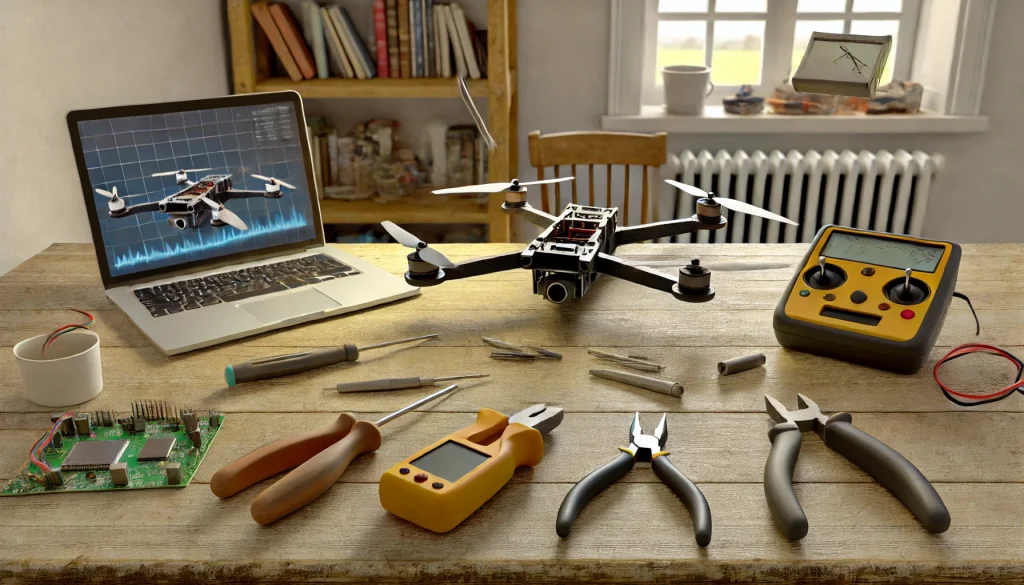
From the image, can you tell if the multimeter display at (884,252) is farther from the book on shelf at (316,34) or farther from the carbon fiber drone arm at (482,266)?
the book on shelf at (316,34)

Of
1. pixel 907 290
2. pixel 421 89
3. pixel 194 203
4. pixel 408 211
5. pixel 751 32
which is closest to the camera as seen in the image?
pixel 907 290

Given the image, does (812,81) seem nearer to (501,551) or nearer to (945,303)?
(945,303)

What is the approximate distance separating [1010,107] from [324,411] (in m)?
2.79

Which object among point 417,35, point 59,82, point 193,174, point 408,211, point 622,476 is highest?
point 417,35

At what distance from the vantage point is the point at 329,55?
2.72 metres

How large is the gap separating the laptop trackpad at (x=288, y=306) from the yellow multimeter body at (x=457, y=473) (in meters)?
0.45

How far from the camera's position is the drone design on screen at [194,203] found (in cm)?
129

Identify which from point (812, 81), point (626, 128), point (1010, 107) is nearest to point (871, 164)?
point (1010, 107)

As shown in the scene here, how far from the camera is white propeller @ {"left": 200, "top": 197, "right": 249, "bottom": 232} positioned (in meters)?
1.35

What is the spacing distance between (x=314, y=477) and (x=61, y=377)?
1.26ft

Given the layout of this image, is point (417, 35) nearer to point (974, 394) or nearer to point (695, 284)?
point (695, 284)

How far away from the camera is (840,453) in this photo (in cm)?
87

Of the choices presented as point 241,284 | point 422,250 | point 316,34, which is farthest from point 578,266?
point 316,34

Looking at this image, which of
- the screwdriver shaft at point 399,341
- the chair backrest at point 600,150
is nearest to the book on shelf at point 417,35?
the chair backrest at point 600,150
